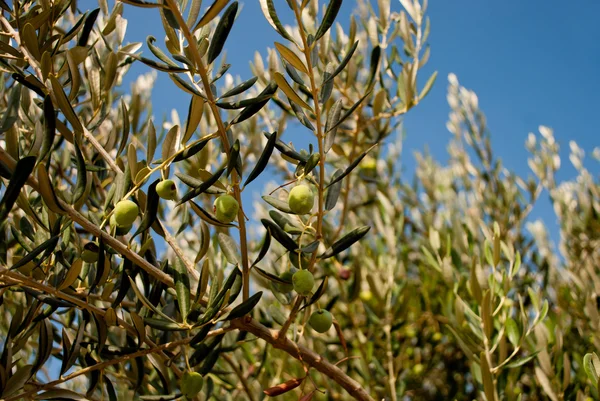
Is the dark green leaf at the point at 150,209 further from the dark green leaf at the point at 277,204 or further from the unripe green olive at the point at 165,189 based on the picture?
the dark green leaf at the point at 277,204

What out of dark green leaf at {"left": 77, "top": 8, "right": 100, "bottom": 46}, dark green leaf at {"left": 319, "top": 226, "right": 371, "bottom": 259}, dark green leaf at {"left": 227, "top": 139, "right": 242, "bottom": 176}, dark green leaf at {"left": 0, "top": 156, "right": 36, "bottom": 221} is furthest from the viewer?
dark green leaf at {"left": 77, "top": 8, "right": 100, "bottom": 46}

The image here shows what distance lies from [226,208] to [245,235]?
6 centimetres

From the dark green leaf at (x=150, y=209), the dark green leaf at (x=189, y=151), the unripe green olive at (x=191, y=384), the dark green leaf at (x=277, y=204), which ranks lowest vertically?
the unripe green olive at (x=191, y=384)

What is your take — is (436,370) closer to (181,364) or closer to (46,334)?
(181,364)

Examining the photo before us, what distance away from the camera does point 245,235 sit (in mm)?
914

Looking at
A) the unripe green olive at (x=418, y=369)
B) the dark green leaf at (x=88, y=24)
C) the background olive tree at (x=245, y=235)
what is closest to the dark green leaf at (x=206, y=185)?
the background olive tree at (x=245, y=235)

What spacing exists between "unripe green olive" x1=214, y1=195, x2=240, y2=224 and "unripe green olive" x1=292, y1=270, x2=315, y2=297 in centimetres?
15

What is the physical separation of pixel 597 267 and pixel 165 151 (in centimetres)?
262

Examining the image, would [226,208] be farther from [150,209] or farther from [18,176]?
[18,176]

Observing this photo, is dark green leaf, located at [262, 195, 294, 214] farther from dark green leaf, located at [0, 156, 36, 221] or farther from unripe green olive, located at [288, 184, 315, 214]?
dark green leaf, located at [0, 156, 36, 221]

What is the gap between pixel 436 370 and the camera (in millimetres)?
3076

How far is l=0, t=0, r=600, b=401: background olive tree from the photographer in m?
0.93

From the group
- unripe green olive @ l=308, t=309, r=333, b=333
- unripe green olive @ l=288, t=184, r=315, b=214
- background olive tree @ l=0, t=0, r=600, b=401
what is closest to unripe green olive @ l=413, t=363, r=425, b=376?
background olive tree @ l=0, t=0, r=600, b=401

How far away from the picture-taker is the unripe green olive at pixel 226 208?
0.88 meters
